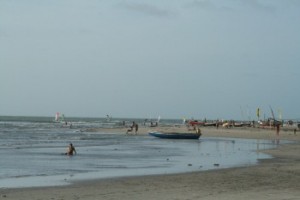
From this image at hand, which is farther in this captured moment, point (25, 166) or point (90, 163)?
point (90, 163)

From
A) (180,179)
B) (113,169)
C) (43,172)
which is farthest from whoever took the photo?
(113,169)

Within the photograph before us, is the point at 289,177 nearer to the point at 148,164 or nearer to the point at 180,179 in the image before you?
the point at 180,179

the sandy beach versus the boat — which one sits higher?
the boat

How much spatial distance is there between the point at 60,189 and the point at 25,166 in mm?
10176

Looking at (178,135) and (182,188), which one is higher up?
(178,135)

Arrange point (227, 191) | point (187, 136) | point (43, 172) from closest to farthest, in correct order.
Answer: point (227, 191)
point (43, 172)
point (187, 136)

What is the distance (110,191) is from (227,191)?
358 centimetres

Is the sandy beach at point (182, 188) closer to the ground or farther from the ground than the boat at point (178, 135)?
closer to the ground

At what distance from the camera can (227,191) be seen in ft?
55.2

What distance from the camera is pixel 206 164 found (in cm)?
2891

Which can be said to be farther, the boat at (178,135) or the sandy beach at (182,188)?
the boat at (178,135)

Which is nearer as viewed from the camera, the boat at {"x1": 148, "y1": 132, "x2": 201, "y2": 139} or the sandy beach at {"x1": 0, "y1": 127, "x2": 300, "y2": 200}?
the sandy beach at {"x1": 0, "y1": 127, "x2": 300, "y2": 200}

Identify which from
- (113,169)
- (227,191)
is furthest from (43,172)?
(227,191)

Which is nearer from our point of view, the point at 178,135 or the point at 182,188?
the point at 182,188
